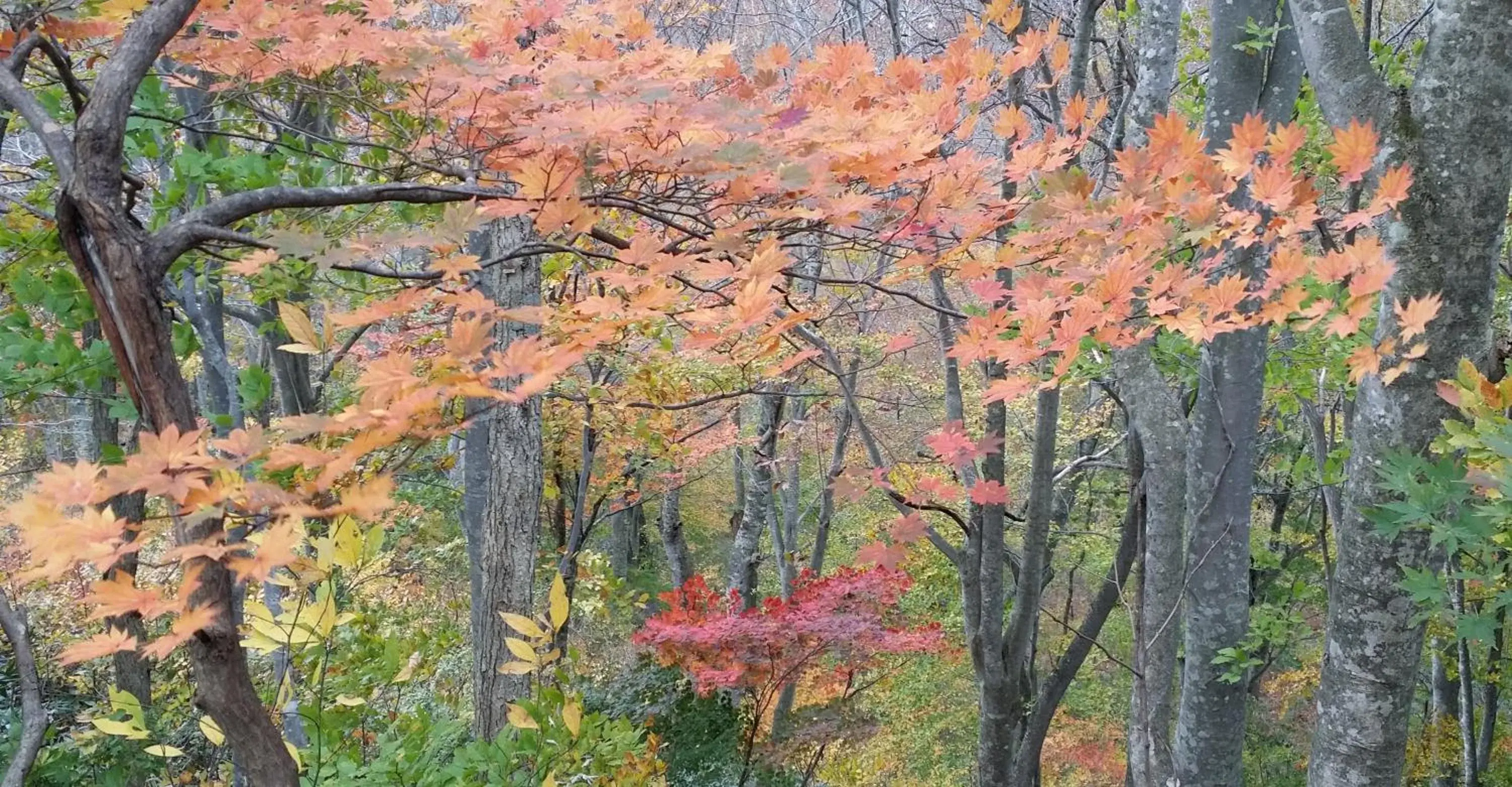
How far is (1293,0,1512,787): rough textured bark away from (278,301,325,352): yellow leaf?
223cm

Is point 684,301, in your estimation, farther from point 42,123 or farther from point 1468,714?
point 1468,714

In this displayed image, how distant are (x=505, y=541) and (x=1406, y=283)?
136 inches

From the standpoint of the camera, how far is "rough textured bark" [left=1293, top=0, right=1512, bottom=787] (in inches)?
78.6

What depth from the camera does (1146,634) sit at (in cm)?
365

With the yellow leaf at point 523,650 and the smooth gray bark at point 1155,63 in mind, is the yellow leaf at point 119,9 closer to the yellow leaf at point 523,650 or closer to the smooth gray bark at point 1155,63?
the yellow leaf at point 523,650

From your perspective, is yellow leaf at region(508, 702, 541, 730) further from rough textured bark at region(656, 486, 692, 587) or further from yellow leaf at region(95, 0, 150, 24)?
rough textured bark at region(656, 486, 692, 587)

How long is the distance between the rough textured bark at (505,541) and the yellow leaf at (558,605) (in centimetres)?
193

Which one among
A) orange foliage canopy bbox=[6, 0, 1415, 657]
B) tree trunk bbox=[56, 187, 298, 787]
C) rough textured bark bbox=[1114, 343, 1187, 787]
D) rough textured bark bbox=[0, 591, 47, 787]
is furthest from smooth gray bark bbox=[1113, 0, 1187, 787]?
rough textured bark bbox=[0, 591, 47, 787]

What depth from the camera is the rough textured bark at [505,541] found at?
3.86m

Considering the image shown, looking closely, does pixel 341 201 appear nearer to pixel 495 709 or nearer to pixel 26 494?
pixel 26 494

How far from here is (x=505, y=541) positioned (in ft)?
12.9

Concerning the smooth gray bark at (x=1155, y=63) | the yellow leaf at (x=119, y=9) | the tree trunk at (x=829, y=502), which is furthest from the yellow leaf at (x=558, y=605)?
the tree trunk at (x=829, y=502)

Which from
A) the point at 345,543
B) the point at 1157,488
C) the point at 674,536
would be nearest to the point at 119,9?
the point at 345,543

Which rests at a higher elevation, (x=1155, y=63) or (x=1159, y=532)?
(x=1155, y=63)
